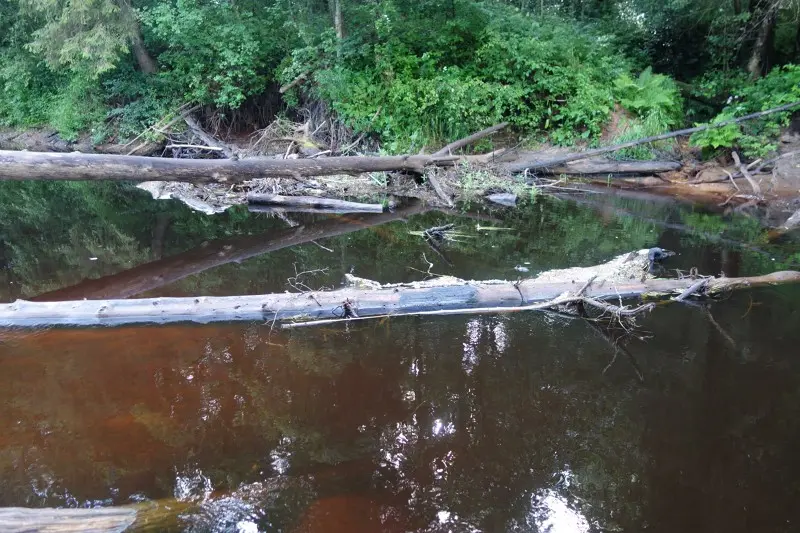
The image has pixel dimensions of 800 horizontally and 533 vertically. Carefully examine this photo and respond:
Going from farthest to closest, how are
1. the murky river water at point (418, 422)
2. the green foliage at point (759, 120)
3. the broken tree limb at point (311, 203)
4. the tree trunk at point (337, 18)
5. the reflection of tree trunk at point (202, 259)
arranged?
the tree trunk at point (337, 18), the green foliage at point (759, 120), the broken tree limb at point (311, 203), the reflection of tree trunk at point (202, 259), the murky river water at point (418, 422)

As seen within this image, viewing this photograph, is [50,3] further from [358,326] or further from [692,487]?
[692,487]

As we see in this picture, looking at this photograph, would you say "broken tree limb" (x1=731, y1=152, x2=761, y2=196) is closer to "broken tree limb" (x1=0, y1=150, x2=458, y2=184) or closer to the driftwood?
"broken tree limb" (x1=0, y1=150, x2=458, y2=184)

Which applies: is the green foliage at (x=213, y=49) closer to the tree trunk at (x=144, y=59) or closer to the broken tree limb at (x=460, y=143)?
the tree trunk at (x=144, y=59)

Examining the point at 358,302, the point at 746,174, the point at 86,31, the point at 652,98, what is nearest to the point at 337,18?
the point at 86,31

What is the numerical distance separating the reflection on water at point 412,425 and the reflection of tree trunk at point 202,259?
143 centimetres

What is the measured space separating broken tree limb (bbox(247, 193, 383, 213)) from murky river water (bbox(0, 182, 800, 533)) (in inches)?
157

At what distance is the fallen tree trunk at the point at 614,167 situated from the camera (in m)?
12.5

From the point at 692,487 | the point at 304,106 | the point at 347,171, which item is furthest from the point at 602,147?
the point at 692,487

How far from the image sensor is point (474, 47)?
565 inches

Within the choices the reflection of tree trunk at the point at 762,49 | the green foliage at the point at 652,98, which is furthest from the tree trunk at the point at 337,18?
the reflection of tree trunk at the point at 762,49

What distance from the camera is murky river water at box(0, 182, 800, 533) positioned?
2.96 metres

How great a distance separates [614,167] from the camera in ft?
41.9

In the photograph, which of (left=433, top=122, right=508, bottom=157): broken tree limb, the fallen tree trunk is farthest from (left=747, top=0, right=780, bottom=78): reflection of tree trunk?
(left=433, top=122, right=508, bottom=157): broken tree limb

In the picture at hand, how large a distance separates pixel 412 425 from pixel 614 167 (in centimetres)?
1117
